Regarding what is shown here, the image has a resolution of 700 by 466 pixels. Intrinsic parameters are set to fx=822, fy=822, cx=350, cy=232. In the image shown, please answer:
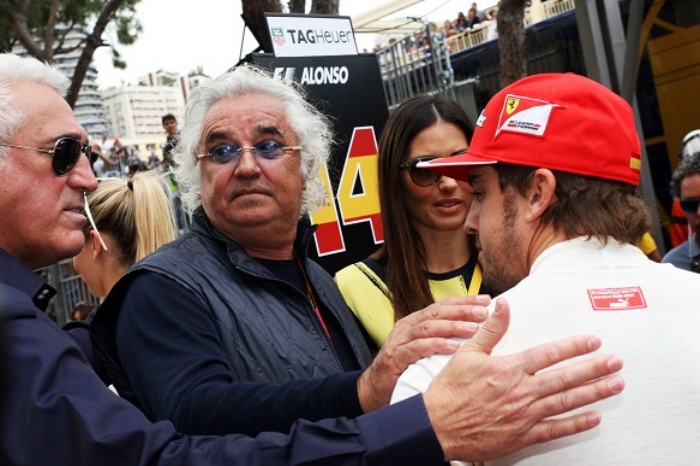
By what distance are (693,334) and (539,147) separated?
1.60ft

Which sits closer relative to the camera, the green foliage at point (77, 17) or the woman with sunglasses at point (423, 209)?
the woman with sunglasses at point (423, 209)

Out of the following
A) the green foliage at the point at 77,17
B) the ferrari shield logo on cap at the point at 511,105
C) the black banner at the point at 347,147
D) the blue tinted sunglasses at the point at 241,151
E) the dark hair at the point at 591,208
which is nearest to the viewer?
the dark hair at the point at 591,208

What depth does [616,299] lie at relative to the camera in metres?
1.54

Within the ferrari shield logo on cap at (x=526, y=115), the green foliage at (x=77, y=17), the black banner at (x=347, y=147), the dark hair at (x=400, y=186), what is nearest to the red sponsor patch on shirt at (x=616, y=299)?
the ferrari shield logo on cap at (x=526, y=115)

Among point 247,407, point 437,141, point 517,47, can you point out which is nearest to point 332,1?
point 517,47

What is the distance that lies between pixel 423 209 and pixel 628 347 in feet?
5.95

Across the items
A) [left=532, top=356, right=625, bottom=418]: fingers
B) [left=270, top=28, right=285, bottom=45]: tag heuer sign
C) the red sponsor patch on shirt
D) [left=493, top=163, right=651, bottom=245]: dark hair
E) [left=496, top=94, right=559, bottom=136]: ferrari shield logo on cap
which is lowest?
[left=532, top=356, right=625, bottom=418]: fingers

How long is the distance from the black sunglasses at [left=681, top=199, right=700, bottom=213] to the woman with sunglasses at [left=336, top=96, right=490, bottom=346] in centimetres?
181

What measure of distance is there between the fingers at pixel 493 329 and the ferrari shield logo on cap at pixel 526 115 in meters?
0.43

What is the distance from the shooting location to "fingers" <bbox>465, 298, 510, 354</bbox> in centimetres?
147

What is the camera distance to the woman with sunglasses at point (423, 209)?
319 centimetres

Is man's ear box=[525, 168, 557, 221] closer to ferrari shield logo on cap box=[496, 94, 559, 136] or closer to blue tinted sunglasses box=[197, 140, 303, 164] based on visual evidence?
ferrari shield logo on cap box=[496, 94, 559, 136]

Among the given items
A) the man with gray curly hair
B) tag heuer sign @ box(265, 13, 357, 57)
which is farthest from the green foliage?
the man with gray curly hair

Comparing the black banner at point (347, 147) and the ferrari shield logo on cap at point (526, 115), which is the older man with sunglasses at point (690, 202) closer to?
the black banner at point (347, 147)
